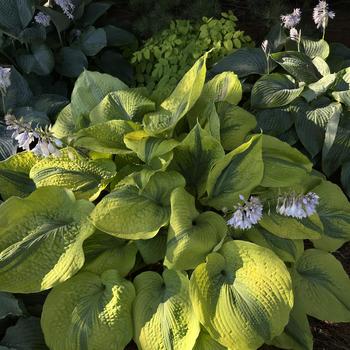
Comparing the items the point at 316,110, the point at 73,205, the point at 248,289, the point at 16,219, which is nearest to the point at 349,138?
the point at 316,110

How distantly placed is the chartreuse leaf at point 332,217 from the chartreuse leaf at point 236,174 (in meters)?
0.38

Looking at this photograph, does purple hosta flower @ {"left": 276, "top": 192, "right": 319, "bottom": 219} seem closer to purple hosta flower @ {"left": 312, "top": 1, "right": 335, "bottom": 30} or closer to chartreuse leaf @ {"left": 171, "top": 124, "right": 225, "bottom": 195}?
chartreuse leaf @ {"left": 171, "top": 124, "right": 225, "bottom": 195}

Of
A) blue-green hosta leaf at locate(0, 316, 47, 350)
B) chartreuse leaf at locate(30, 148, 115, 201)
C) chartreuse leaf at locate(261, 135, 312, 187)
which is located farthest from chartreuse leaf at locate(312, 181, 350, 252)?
blue-green hosta leaf at locate(0, 316, 47, 350)

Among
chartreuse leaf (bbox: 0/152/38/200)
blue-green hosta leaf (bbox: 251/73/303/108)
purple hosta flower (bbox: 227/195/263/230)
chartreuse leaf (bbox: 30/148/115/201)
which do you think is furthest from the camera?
blue-green hosta leaf (bbox: 251/73/303/108)

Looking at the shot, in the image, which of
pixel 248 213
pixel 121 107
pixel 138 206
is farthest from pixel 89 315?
pixel 121 107

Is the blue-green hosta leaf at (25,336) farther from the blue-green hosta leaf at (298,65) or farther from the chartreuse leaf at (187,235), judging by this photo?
the blue-green hosta leaf at (298,65)

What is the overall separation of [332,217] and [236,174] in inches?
19.7

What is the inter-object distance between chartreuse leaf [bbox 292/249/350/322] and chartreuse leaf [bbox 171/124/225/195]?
1.72 ft

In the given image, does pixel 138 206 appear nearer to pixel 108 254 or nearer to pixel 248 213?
pixel 108 254

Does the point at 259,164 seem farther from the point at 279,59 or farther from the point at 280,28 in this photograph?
the point at 280,28

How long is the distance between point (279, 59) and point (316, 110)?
375 mm

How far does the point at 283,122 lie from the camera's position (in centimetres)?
278

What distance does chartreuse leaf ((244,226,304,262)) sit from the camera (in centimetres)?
219

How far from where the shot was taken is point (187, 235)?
6.57 ft
